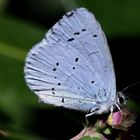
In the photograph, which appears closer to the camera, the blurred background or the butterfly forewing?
the butterfly forewing

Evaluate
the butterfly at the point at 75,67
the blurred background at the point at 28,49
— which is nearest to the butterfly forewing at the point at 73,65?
the butterfly at the point at 75,67

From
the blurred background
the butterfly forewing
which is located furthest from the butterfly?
the blurred background

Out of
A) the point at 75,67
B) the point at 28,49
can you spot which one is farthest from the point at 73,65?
the point at 28,49

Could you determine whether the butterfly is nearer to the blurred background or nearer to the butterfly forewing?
the butterfly forewing

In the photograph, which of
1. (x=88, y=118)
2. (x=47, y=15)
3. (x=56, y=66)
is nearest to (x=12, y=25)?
(x=47, y=15)

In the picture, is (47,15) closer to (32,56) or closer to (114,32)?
(114,32)

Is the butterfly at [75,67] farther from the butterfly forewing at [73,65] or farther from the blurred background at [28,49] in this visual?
the blurred background at [28,49]

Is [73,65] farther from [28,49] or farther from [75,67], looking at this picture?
[28,49]
